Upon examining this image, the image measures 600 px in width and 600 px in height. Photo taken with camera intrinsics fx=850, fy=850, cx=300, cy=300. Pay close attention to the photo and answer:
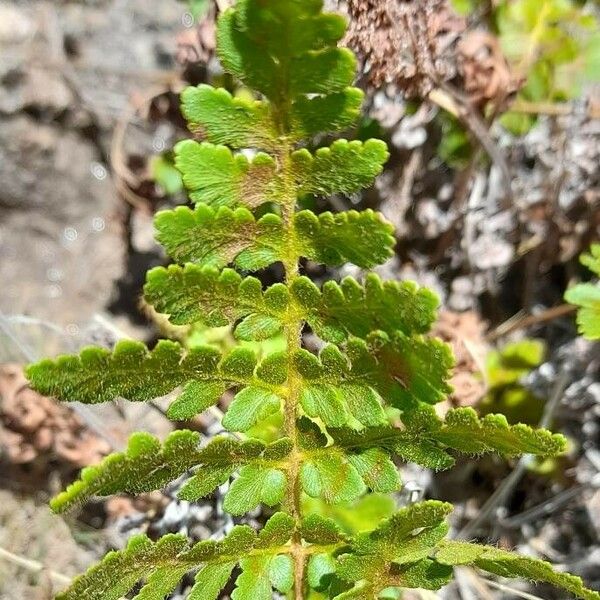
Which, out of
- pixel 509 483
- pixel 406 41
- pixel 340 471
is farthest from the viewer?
pixel 509 483

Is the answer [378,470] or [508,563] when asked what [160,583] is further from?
[508,563]

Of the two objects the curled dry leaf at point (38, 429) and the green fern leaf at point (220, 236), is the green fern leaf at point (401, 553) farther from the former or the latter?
the curled dry leaf at point (38, 429)

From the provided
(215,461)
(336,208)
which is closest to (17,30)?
(336,208)

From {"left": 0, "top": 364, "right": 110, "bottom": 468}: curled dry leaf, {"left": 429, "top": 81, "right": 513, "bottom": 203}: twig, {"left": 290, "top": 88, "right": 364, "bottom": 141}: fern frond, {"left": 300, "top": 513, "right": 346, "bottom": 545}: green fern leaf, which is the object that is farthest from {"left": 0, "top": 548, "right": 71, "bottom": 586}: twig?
{"left": 429, "top": 81, "right": 513, "bottom": 203}: twig

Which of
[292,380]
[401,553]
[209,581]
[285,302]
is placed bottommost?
[209,581]

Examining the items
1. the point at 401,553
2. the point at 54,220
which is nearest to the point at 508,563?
the point at 401,553

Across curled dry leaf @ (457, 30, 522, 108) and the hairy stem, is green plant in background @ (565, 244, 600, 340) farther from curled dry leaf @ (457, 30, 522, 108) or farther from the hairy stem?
the hairy stem

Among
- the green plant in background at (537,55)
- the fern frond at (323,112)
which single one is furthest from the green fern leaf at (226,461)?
the green plant in background at (537,55)
